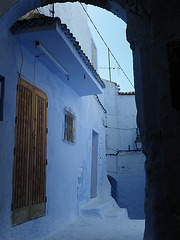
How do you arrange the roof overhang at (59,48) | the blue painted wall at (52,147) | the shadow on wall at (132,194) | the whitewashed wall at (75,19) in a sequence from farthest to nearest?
the shadow on wall at (132,194), the whitewashed wall at (75,19), the roof overhang at (59,48), the blue painted wall at (52,147)

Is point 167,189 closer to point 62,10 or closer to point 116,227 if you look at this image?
point 116,227

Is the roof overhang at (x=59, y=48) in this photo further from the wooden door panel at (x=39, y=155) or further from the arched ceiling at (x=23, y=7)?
the wooden door panel at (x=39, y=155)

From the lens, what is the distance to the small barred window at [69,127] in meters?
7.91

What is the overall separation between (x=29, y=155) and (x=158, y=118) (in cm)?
371

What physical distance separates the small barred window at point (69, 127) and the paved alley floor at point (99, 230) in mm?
2376

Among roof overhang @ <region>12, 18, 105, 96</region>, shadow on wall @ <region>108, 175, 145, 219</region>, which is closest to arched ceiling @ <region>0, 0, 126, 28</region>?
roof overhang @ <region>12, 18, 105, 96</region>

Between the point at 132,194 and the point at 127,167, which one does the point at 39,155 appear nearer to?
the point at 127,167

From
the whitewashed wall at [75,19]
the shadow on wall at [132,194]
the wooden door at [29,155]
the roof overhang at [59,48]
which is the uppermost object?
the whitewashed wall at [75,19]

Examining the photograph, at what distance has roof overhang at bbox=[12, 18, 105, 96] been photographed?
512 cm

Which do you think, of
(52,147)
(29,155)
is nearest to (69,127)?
(52,147)

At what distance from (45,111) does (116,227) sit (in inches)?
145

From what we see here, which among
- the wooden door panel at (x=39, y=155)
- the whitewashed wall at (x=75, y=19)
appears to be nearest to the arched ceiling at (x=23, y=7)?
the wooden door panel at (x=39, y=155)

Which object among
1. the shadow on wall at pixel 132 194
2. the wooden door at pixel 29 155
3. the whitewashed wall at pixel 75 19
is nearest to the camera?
the wooden door at pixel 29 155

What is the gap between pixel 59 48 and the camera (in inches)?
232
